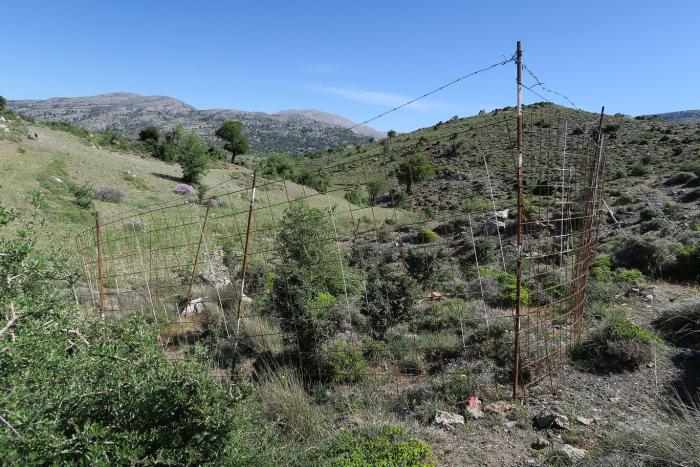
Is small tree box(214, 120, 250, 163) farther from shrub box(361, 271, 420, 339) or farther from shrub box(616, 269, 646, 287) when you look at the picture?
shrub box(616, 269, 646, 287)

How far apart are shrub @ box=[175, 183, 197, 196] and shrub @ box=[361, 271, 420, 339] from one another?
2276cm

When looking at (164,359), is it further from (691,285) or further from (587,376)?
(691,285)

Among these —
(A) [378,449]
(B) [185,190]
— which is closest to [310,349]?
(A) [378,449]

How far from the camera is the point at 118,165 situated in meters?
28.9

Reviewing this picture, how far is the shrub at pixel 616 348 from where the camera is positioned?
19.1ft

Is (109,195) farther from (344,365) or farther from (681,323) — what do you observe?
(681,323)

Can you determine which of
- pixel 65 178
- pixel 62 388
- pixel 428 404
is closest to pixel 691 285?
pixel 428 404

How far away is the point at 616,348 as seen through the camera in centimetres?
588

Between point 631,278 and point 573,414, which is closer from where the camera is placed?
point 573,414

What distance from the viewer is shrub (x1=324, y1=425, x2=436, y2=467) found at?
3.60m

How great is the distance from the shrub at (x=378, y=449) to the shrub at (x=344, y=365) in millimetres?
1775

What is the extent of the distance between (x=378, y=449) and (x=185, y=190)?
2733cm

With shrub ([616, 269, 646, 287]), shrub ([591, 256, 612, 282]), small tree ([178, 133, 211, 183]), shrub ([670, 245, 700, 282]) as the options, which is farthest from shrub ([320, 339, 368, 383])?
small tree ([178, 133, 211, 183])

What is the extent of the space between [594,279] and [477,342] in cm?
486
